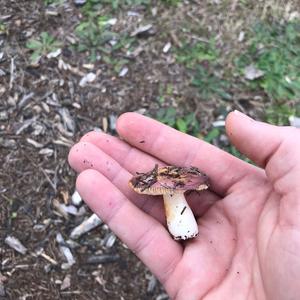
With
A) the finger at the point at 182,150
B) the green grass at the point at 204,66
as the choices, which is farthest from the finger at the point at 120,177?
the green grass at the point at 204,66

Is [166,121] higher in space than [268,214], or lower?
lower

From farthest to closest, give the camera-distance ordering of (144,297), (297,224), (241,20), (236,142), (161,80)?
(241,20) < (161,80) < (144,297) < (236,142) < (297,224)

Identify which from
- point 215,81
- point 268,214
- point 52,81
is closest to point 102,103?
point 52,81

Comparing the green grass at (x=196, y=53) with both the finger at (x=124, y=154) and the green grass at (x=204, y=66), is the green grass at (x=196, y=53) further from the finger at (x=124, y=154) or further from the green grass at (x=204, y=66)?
the finger at (x=124, y=154)

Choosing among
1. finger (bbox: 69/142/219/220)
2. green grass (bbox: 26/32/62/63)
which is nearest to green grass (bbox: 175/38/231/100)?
green grass (bbox: 26/32/62/63)

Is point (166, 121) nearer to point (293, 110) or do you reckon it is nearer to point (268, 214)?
point (293, 110)

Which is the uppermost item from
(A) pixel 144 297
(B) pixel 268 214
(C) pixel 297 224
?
(C) pixel 297 224

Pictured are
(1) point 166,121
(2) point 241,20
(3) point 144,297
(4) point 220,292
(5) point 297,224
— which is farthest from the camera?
(2) point 241,20
